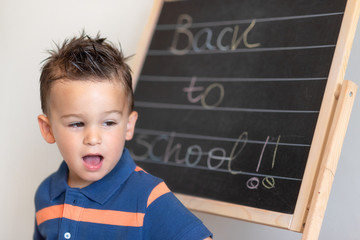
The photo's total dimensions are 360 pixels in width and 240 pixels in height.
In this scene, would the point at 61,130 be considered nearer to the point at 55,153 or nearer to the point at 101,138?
the point at 101,138

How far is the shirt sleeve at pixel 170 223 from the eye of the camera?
1.26 m

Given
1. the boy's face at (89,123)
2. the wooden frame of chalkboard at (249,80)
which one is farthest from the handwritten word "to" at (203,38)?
the boy's face at (89,123)

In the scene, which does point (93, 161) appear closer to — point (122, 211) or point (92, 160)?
point (92, 160)

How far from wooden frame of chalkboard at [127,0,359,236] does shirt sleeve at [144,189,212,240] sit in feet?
0.88

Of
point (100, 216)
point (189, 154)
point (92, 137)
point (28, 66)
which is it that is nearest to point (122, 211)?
point (100, 216)

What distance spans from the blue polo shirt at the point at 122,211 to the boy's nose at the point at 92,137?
0.15 m

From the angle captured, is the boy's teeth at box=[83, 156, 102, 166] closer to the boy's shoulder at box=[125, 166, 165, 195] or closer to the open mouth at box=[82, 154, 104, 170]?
the open mouth at box=[82, 154, 104, 170]

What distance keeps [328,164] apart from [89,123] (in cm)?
60

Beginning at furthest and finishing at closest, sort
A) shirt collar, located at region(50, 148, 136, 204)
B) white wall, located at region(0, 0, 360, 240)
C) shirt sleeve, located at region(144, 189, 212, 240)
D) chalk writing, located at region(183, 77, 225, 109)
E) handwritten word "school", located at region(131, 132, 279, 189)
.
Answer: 1. white wall, located at region(0, 0, 360, 240)
2. chalk writing, located at region(183, 77, 225, 109)
3. handwritten word "school", located at region(131, 132, 279, 189)
4. shirt collar, located at region(50, 148, 136, 204)
5. shirt sleeve, located at region(144, 189, 212, 240)

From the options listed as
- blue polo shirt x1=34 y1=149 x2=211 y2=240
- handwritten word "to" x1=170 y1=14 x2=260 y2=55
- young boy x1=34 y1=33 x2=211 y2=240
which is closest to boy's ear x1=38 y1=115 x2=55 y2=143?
young boy x1=34 y1=33 x2=211 y2=240

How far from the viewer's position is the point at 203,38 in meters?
1.87

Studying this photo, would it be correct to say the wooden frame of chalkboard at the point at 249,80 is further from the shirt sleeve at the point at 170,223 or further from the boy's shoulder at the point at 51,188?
the boy's shoulder at the point at 51,188

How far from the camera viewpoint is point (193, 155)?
174 centimetres

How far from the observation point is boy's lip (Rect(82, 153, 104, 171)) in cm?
134
